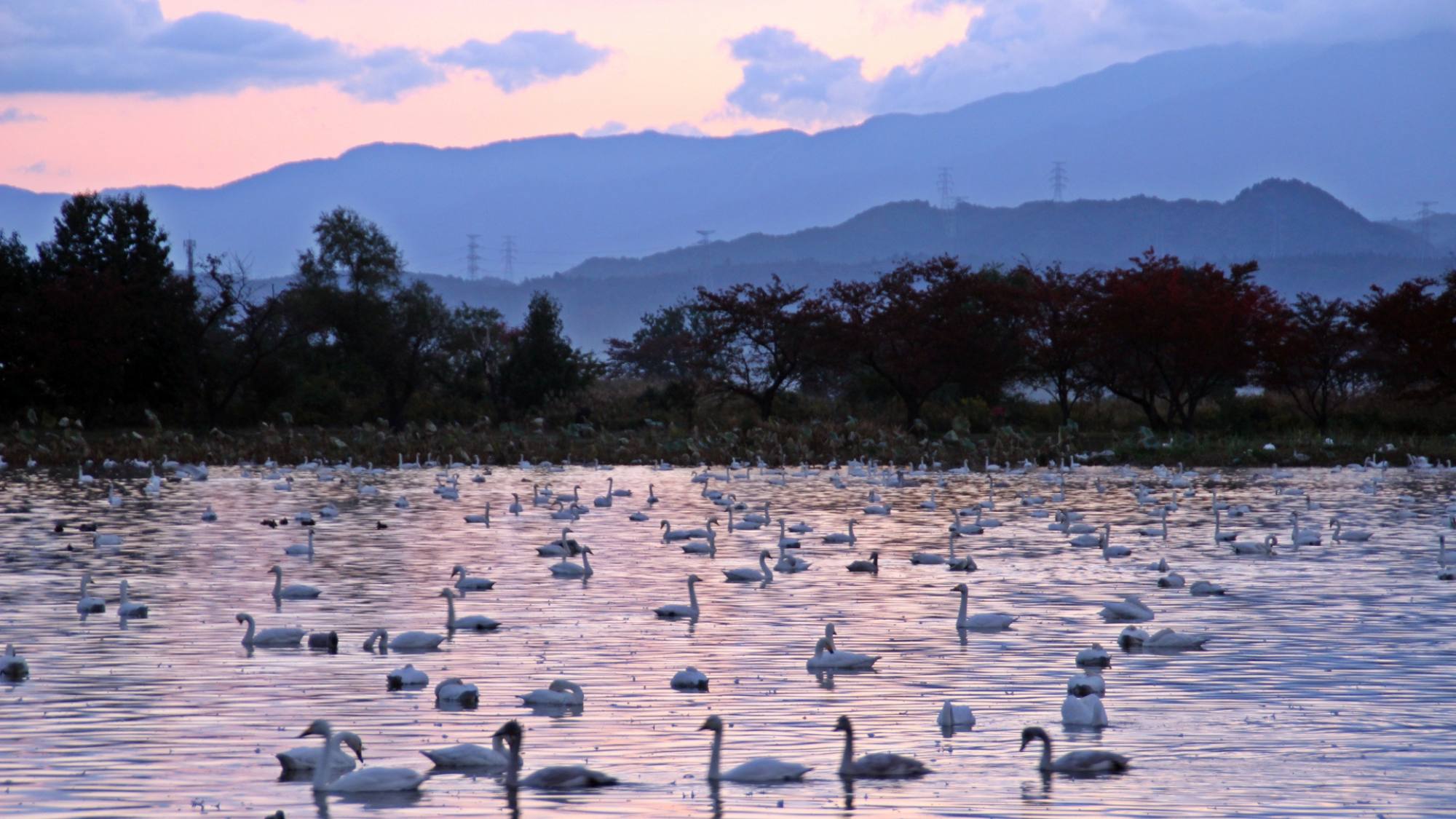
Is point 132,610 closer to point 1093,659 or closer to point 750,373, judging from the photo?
point 1093,659

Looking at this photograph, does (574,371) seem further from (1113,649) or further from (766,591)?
(1113,649)

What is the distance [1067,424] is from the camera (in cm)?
5419

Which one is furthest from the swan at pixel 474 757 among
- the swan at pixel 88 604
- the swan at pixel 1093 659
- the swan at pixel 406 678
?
the swan at pixel 88 604

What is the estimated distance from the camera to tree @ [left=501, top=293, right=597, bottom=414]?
6056 cm

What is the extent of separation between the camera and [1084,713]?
40.9 ft

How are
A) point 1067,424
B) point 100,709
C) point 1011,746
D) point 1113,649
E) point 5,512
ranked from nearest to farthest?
1. point 1011,746
2. point 100,709
3. point 1113,649
4. point 5,512
5. point 1067,424

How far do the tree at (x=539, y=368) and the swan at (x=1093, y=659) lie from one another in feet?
150

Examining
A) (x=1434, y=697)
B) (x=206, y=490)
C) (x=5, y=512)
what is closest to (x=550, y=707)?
(x=1434, y=697)

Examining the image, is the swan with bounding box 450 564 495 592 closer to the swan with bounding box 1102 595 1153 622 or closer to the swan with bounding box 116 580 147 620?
the swan with bounding box 116 580 147 620

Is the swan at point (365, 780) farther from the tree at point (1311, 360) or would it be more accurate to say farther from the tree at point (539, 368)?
the tree at point (539, 368)

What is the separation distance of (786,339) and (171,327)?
849 inches

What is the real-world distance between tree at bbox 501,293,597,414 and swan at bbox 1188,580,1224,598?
4115 cm

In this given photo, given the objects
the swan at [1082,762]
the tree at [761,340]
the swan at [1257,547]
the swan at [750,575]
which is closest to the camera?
the swan at [1082,762]

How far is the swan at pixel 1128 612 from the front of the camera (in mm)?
17766
